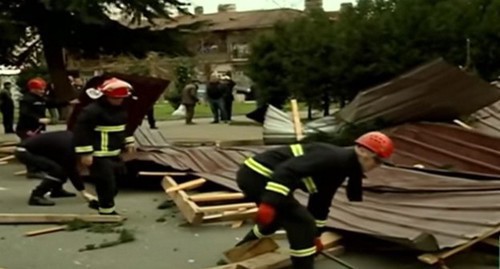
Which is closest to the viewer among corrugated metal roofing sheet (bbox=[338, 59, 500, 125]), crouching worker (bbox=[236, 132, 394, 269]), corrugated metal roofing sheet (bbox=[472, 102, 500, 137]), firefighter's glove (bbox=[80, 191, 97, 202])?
crouching worker (bbox=[236, 132, 394, 269])

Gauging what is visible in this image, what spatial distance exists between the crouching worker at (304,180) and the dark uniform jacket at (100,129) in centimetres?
302

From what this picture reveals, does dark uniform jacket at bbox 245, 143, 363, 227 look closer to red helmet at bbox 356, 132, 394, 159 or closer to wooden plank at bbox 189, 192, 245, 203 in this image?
red helmet at bbox 356, 132, 394, 159

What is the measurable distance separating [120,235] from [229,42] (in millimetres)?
71739

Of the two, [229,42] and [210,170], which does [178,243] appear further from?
[229,42]

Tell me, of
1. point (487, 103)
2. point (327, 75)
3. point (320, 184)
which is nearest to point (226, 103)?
point (327, 75)

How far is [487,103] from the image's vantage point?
15.5 metres

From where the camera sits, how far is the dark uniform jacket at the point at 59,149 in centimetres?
1215

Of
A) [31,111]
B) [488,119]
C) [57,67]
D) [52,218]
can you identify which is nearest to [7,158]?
[31,111]

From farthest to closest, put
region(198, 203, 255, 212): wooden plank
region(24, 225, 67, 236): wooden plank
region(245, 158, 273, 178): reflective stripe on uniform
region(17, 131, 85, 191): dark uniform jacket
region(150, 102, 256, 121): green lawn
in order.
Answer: region(150, 102, 256, 121): green lawn, region(17, 131, 85, 191): dark uniform jacket, region(198, 203, 255, 212): wooden plank, region(24, 225, 67, 236): wooden plank, region(245, 158, 273, 178): reflective stripe on uniform

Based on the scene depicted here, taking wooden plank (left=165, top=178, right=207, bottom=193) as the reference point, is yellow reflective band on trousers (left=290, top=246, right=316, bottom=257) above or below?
above

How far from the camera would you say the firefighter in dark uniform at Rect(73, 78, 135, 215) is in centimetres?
1042

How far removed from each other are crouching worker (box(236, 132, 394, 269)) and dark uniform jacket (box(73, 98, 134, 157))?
3024mm

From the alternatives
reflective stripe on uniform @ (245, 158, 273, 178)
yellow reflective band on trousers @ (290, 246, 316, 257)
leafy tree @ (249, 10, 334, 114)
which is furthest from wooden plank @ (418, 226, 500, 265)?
leafy tree @ (249, 10, 334, 114)

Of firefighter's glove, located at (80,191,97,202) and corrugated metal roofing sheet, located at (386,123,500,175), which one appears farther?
corrugated metal roofing sheet, located at (386,123,500,175)
